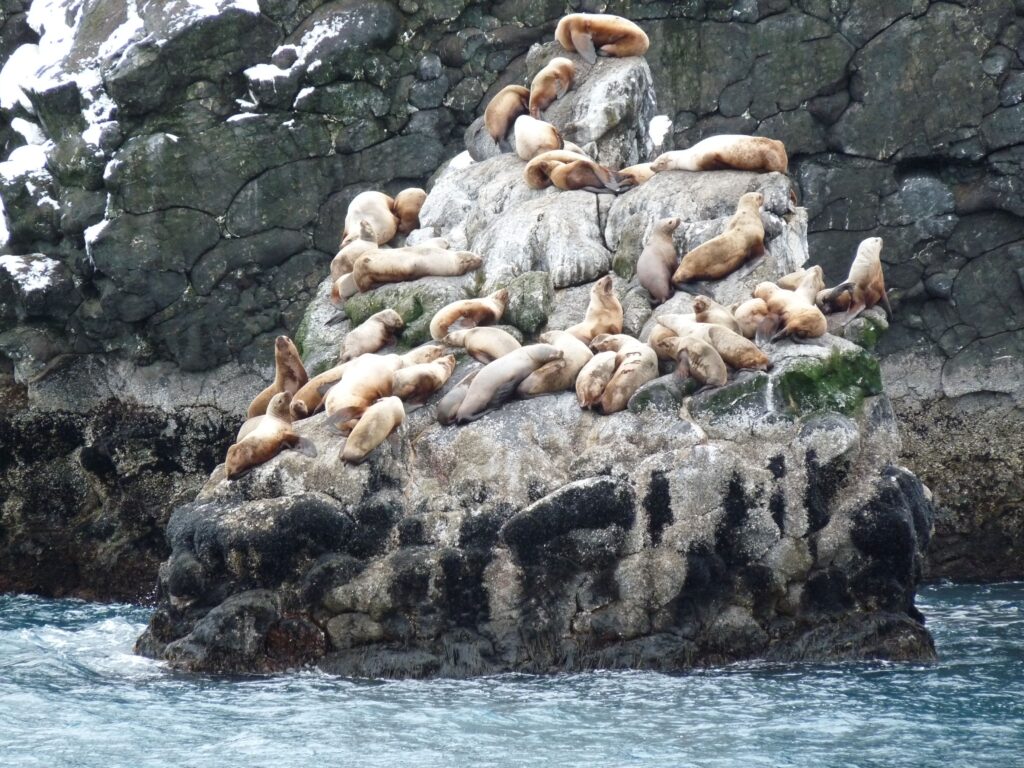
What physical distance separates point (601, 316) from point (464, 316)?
97 centimetres

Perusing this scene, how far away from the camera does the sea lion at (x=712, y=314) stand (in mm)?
9609

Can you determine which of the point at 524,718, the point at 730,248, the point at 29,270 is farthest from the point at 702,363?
the point at 29,270

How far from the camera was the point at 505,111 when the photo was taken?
13.0 meters

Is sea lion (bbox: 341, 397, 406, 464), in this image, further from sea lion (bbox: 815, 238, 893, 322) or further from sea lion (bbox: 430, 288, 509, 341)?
sea lion (bbox: 815, 238, 893, 322)

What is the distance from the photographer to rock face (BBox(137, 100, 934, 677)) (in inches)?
341

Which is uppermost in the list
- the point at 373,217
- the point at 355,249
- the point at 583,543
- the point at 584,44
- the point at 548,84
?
the point at 584,44

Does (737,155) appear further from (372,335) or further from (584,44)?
(372,335)

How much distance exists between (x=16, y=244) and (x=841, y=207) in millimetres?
8573

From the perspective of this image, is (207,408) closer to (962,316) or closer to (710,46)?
(710,46)

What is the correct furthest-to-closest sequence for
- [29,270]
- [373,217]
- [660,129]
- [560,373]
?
[29,270] < [660,129] < [373,217] < [560,373]

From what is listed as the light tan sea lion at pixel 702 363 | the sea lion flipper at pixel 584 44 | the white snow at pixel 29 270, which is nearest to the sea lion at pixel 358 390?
the light tan sea lion at pixel 702 363

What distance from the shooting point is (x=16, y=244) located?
15492 millimetres

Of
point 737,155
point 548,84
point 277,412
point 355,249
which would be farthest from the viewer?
point 548,84

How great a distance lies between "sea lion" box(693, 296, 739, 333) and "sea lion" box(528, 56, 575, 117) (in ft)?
11.5
